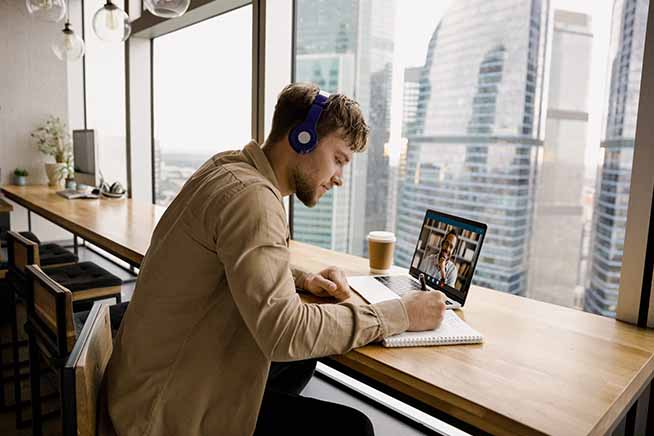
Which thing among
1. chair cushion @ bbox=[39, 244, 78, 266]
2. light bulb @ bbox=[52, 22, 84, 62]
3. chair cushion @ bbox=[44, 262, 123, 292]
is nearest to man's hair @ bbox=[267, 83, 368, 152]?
chair cushion @ bbox=[44, 262, 123, 292]

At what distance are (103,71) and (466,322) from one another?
5.31m

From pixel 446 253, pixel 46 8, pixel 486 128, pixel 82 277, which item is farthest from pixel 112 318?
pixel 46 8

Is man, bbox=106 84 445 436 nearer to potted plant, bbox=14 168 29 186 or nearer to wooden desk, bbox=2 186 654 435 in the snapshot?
wooden desk, bbox=2 186 654 435

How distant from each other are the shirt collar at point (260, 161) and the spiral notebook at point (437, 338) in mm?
444

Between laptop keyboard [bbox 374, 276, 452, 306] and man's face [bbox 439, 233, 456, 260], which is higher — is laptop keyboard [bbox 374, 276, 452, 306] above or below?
below

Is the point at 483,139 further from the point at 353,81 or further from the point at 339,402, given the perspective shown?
the point at 339,402

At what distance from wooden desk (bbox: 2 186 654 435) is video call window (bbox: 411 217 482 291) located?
11 centimetres

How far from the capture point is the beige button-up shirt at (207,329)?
0.99m

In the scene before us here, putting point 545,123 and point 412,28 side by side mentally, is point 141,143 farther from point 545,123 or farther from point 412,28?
point 545,123

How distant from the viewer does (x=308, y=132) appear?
119cm

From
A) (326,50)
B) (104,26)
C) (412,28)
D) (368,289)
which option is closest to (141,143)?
(104,26)

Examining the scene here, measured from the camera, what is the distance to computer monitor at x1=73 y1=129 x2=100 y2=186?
376cm

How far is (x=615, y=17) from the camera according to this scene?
1566mm

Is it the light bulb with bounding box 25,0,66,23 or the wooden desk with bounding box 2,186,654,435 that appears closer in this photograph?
the wooden desk with bounding box 2,186,654,435
